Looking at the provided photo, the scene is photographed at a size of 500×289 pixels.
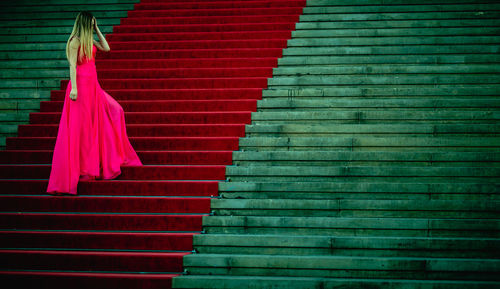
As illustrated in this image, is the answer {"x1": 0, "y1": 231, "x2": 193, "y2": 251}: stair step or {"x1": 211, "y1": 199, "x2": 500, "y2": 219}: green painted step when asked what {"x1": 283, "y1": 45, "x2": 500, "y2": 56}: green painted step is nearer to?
{"x1": 211, "y1": 199, "x2": 500, "y2": 219}: green painted step

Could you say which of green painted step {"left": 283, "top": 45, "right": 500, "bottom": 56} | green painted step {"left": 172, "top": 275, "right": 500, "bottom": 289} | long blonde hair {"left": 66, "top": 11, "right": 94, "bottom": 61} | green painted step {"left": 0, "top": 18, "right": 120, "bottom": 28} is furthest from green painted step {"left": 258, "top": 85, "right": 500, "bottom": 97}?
green painted step {"left": 0, "top": 18, "right": 120, "bottom": 28}

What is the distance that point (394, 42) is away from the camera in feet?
20.2

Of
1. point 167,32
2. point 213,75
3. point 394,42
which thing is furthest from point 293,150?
point 167,32

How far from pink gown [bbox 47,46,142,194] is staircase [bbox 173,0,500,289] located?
122cm

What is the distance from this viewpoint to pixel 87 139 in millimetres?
4473

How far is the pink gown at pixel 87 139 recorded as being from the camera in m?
4.35

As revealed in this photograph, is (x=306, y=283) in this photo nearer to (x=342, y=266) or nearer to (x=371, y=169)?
(x=342, y=266)

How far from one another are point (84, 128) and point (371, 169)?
9.62 feet

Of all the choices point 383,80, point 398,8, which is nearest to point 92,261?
point 383,80

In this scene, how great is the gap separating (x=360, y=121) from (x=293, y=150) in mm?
875

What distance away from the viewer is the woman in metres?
4.36

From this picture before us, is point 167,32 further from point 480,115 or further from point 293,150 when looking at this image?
→ point 480,115

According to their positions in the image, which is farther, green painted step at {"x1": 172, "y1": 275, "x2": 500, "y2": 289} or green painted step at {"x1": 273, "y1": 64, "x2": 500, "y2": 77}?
green painted step at {"x1": 273, "y1": 64, "x2": 500, "y2": 77}

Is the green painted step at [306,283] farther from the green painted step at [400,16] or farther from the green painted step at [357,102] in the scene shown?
the green painted step at [400,16]
